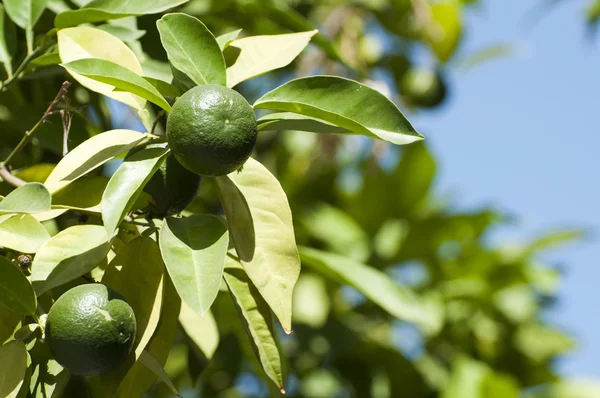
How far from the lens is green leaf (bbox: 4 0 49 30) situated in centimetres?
84

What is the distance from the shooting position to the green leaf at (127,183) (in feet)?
1.93

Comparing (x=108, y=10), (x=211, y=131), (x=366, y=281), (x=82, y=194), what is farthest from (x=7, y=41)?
(x=366, y=281)

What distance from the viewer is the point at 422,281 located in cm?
223

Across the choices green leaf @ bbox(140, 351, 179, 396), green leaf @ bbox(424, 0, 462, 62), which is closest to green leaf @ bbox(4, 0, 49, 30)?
green leaf @ bbox(140, 351, 179, 396)

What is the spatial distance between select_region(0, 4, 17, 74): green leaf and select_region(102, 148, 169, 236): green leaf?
311mm

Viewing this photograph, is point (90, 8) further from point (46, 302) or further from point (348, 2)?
point (348, 2)

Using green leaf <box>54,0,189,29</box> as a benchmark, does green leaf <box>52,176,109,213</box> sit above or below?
below

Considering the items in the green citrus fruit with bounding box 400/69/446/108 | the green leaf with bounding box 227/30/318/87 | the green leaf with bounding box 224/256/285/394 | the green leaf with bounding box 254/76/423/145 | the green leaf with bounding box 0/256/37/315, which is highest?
the green leaf with bounding box 254/76/423/145

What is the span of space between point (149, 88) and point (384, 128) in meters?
0.20

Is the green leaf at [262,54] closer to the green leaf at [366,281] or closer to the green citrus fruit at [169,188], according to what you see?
the green citrus fruit at [169,188]

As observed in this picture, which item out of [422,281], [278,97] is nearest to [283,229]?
[278,97]

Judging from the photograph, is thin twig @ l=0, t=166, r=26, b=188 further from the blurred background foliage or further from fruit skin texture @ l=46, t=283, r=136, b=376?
the blurred background foliage

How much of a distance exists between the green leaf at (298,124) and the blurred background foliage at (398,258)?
3.40 feet

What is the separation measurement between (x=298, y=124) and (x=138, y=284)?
0.67 feet
